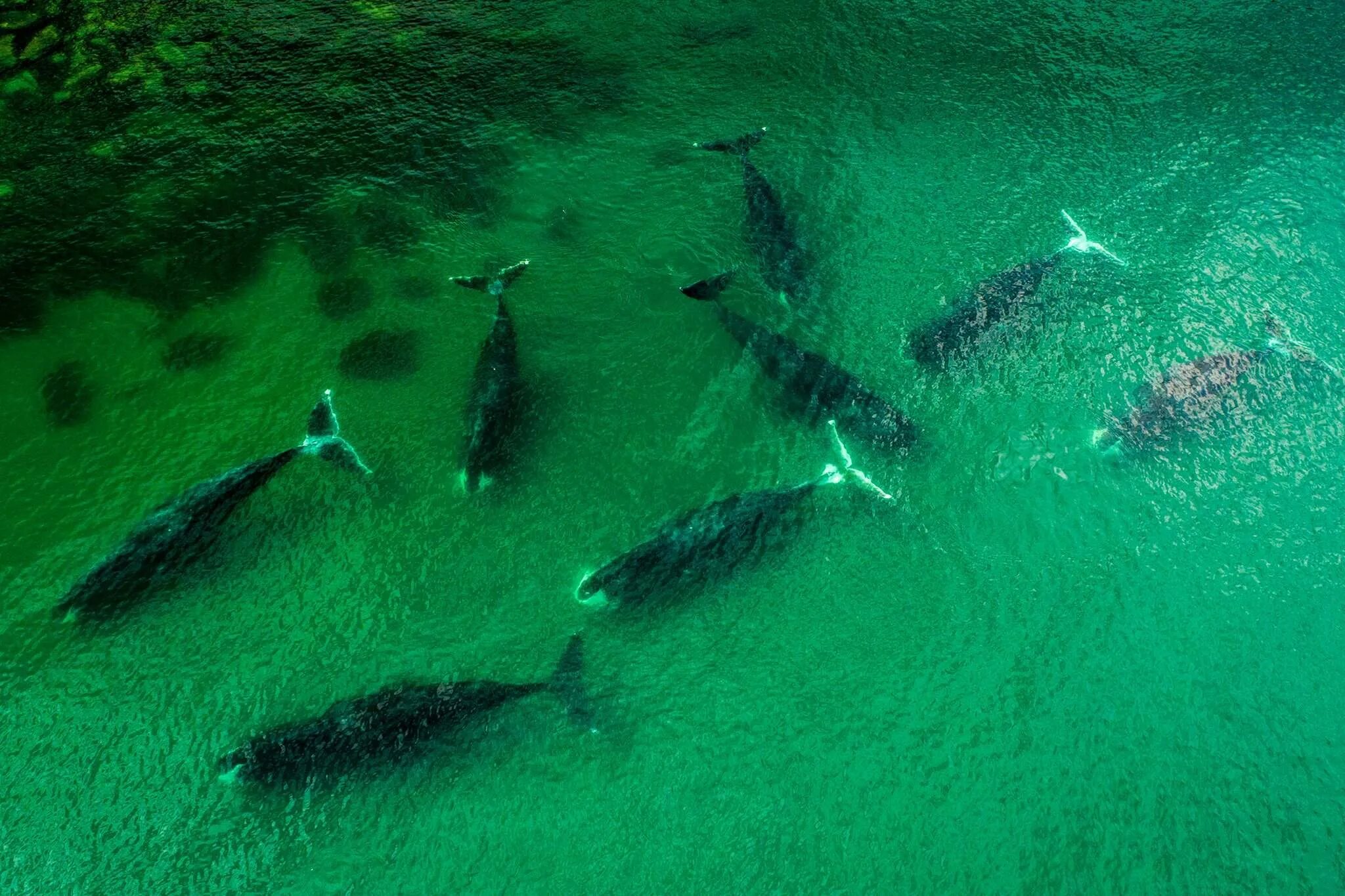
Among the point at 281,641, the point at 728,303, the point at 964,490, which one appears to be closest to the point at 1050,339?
the point at 964,490

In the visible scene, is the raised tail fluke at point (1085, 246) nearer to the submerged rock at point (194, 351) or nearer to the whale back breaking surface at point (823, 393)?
the whale back breaking surface at point (823, 393)

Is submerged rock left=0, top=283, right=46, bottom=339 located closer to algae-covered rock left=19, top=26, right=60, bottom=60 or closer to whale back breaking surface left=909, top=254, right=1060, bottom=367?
algae-covered rock left=19, top=26, right=60, bottom=60

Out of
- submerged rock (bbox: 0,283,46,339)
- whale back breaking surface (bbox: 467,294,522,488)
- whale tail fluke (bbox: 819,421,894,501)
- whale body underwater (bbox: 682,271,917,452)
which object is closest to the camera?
whale tail fluke (bbox: 819,421,894,501)

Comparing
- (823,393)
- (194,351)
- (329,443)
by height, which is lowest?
(329,443)

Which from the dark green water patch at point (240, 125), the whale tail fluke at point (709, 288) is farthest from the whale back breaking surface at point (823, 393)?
the dark green water patch at point (240, 125)

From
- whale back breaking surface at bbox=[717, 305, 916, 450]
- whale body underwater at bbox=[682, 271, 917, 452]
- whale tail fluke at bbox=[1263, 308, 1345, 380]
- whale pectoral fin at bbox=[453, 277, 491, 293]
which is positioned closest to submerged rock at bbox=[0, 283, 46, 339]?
whale pectoral fin at bbox=[453, 277, 491, 293]

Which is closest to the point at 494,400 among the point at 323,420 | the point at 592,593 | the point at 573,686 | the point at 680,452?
the point at 323,420

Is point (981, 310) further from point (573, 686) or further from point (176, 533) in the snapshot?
point (176, 533)
